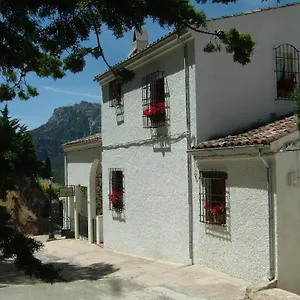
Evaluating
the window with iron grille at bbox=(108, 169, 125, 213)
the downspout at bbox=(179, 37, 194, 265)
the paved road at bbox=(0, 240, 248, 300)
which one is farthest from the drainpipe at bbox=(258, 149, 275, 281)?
the window with iron grille at bbox=(108, 169, 125, 213)

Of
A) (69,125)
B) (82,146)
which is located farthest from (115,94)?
(69,125)

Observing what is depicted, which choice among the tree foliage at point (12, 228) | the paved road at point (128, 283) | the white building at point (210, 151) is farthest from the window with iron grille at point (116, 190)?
the tree foliage at point (12, 228)

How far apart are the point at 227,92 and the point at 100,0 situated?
5.74m

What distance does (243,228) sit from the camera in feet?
28.4

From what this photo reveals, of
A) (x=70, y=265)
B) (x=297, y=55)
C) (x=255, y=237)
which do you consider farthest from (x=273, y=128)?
(x=70, y=265)

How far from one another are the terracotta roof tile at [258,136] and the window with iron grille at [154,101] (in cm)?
197

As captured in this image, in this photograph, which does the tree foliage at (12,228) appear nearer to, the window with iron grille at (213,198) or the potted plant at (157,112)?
the window with iron grille at (213,198)

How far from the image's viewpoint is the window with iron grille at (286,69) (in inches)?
430

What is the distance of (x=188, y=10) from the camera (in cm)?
580

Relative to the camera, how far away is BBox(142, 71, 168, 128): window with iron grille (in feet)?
38.1

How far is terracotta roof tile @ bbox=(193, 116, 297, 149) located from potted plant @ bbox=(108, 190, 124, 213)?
5.01 metres

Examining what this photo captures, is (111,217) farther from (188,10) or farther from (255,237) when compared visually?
(188,10)

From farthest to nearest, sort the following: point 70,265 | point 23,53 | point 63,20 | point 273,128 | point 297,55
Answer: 1. point 70,265
2. point 297,55
3. point 273,128
4. point 63,20
5. point 23,53

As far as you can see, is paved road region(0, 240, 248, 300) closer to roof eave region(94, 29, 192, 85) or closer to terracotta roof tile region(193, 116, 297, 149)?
terracotta roof tile region(193, 116, 297, 149)
